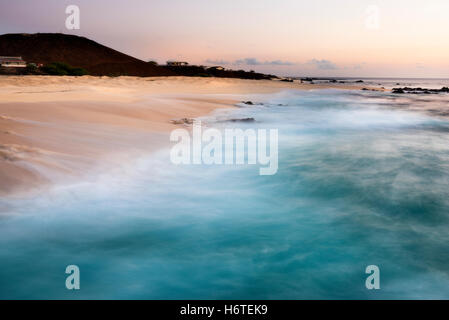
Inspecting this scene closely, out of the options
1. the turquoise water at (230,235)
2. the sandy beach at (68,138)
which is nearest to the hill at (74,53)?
the sandy beach at (68,138)

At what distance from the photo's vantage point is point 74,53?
146ft

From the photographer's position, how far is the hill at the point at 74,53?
40031 mm

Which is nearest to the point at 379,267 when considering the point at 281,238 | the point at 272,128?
the point at 281,238

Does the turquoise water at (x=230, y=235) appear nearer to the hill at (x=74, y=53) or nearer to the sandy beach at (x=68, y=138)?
the sandy beach at (x=68, y=138)

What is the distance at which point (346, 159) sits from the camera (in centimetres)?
687

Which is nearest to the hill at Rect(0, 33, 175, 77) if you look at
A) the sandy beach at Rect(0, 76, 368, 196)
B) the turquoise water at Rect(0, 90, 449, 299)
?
the sandy beach at Rect(0, 76, 368, 196)

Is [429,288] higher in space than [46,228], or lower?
lower

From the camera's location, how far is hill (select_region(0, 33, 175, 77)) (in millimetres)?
40031

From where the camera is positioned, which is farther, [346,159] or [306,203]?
[346,159]

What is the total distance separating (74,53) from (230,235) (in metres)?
47.7

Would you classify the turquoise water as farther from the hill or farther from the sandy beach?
the hill
